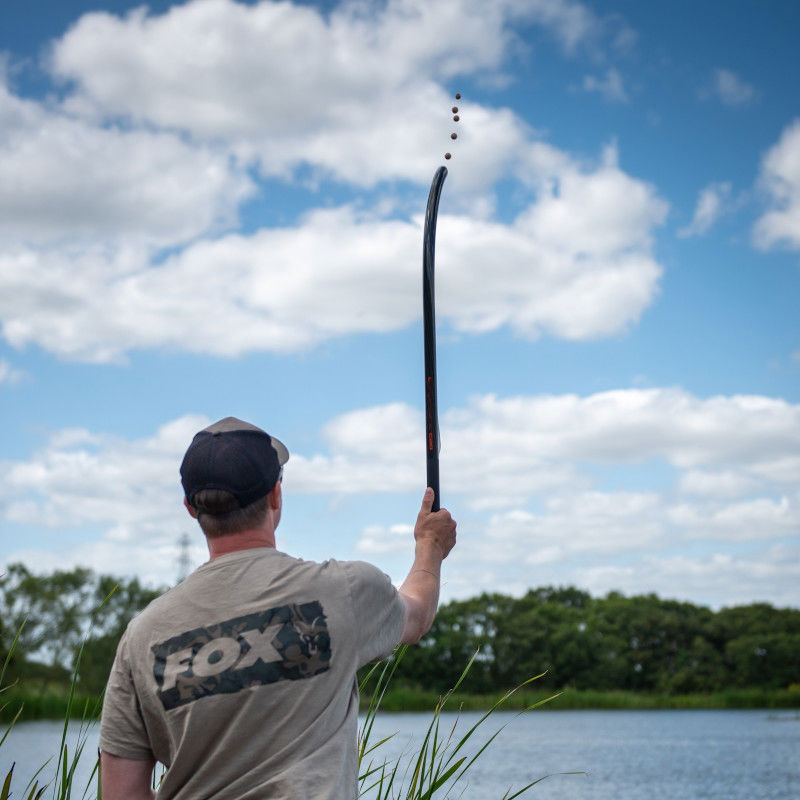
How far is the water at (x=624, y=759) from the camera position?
23531 mm

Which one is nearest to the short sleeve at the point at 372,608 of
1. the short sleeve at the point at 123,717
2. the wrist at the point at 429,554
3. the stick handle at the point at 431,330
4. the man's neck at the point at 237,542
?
the man's neck at the point at 237,542

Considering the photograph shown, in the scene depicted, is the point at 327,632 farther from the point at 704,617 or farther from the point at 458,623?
the point at 704,617

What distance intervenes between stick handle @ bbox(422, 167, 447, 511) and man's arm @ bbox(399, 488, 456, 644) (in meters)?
0.07

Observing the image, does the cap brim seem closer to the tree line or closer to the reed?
the reed

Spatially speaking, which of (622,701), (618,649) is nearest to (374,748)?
(622,701)

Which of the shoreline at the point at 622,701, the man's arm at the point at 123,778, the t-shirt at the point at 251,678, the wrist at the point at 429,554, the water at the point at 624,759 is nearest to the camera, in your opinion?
A: the t-shirt at the point at 251,678

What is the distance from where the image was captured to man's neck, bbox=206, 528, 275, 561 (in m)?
1.92

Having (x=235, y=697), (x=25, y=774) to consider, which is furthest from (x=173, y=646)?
(x=25, y=774)

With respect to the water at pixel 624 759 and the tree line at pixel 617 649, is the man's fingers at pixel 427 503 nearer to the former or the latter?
the water at pixel 624 759

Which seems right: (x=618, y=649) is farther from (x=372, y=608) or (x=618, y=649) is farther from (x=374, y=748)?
(x=372, y=608)

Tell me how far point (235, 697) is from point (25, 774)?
82.4 feet

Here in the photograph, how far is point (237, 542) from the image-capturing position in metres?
1.93

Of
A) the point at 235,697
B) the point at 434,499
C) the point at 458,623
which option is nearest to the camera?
the point at 235,697

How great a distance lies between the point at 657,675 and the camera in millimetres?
70188
